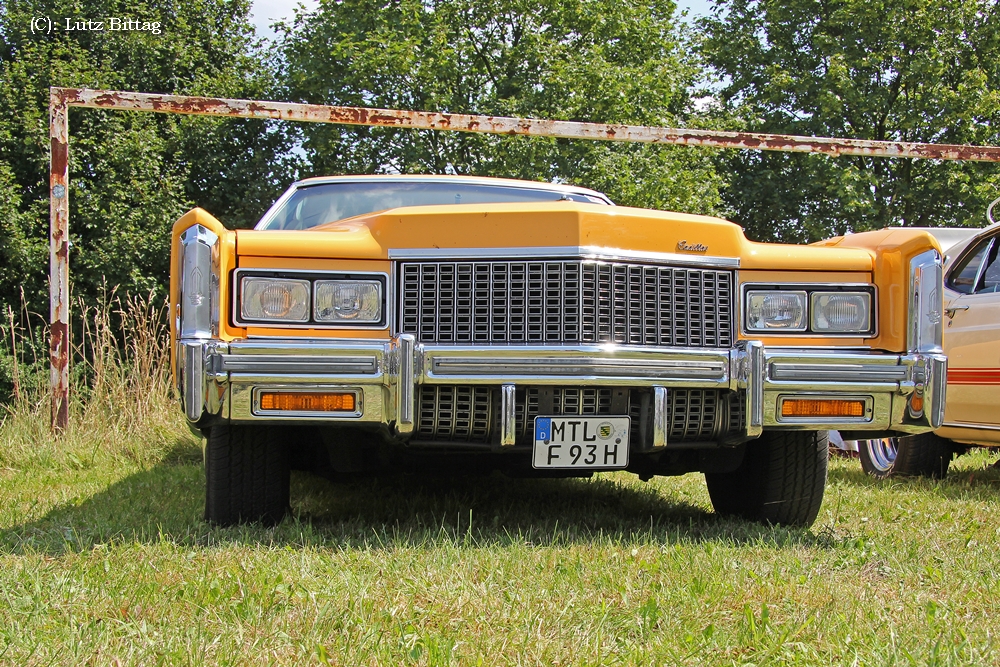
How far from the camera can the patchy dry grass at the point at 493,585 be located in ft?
7.29

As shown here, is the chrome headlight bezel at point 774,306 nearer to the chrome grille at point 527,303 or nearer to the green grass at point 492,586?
the chrome grille at point 527,303

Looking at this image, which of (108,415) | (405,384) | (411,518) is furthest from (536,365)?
(108,415)

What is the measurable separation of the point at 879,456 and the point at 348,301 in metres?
4.77

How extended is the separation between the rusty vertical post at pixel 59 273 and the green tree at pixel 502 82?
12029mm

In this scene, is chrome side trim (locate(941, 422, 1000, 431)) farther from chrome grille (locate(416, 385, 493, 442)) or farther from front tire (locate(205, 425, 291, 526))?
front tire (locate(205, 425, 291, 526))

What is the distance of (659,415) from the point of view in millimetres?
3303

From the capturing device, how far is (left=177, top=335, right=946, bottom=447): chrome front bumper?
3.13 meters

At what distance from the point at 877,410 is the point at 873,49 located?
880 inches

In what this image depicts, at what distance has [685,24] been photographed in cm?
2623

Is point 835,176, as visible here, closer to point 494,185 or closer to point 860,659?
point 494,185

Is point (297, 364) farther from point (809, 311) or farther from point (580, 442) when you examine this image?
point (809, 311)

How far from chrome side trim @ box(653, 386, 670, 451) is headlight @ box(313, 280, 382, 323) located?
1.05 meters

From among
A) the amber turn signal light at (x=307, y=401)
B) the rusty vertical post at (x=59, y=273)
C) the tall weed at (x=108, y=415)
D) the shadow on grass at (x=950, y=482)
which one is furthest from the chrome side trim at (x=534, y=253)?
the rusty vertical post at (x=59, y=273)

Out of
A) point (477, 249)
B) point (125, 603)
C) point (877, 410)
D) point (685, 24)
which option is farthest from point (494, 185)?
point (685, 24)
